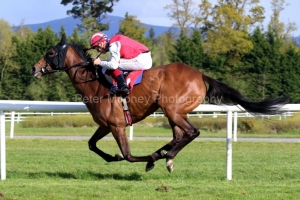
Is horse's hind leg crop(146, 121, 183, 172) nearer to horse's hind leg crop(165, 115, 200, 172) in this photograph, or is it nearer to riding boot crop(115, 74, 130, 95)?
horse's hind leg crop(165, 115, 200, 172)

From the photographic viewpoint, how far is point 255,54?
4100 centimetres

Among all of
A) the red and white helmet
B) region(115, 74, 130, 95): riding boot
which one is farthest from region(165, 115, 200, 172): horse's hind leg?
the red and white helmet

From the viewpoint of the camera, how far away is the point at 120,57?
738 centimetres

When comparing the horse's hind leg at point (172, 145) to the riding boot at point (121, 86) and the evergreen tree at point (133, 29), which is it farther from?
the evergreen tree at point (133, 29)

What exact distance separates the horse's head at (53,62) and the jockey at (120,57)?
50 cm

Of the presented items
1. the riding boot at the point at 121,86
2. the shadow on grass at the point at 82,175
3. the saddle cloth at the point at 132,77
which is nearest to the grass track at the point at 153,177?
the shadow on grass at the point at 82,175

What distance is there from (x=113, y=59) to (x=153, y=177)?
1779 mm

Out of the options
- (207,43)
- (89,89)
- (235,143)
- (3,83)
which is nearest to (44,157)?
(89,89)

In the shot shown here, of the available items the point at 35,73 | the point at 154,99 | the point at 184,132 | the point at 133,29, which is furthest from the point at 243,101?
the point at 133,29

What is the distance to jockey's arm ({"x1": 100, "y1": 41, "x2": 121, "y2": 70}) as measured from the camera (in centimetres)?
713

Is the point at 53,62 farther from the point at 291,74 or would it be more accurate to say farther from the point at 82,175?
the point at 291,74

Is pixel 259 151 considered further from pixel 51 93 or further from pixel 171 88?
pixel 51 93

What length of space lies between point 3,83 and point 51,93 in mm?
4548

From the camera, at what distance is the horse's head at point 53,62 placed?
24.9 feet
